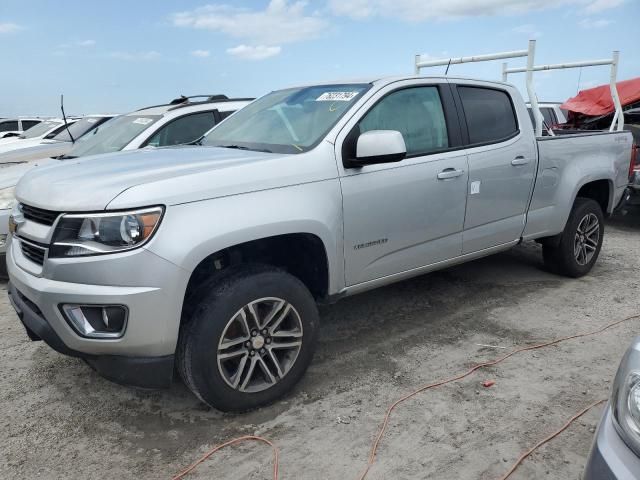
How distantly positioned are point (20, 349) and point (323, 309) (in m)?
2.23

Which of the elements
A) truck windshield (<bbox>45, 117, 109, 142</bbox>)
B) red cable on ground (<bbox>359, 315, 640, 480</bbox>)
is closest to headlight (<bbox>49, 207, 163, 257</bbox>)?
red cable on ground (<bbox>359, 315, 640, 480</bbox>)

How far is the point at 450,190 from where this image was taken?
368 cm

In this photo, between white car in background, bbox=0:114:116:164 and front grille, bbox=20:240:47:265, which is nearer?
front grille, bbox=20:240:47:265

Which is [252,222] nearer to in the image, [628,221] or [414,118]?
[414,118]

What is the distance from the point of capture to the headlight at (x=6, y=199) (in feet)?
15.7

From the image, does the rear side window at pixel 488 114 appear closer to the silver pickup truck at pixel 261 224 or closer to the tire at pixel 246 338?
the silver pickup truck at pixel 261 224

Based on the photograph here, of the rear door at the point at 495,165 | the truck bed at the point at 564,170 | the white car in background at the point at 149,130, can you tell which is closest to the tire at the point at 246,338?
the rear door at the point at 495,165

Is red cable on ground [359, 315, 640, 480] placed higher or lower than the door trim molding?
lower

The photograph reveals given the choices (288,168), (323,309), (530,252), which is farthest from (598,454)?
(530,252)

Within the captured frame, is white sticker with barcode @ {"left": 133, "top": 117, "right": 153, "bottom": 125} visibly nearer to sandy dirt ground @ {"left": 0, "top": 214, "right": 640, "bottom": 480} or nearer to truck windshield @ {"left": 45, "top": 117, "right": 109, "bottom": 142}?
sandy dirt ground @ {"left": 0, "top": 214, "right": 640, "bottom": 480}

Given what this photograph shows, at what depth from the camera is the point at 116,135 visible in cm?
566

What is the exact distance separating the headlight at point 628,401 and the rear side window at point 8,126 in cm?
1752

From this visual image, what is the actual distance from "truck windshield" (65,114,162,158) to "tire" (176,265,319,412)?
316 centimetres

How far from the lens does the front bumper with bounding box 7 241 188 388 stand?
2389 millimetres
